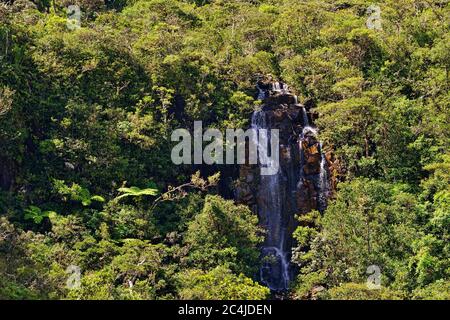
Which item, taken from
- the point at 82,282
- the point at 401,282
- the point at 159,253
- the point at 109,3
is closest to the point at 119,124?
the point at 159,253

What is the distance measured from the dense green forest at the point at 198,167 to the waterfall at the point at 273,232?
767 millimetres

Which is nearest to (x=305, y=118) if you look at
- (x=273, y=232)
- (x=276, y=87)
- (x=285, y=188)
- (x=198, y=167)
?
(x=276, y=87)

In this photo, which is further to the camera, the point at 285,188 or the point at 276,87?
the point at 276,87

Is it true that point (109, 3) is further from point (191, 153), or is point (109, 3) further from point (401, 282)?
point (401, 282)

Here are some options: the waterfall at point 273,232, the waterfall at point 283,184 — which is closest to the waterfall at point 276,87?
the waterfall at point 283,184

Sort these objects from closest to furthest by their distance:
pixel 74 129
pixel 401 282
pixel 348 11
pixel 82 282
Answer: pixel 82 282 < pixel 401 282 < pixel 74 129 < pixel 348 11

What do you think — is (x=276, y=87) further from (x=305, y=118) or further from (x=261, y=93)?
(x=305, y=118)

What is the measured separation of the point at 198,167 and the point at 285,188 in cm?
319

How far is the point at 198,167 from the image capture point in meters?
22.6

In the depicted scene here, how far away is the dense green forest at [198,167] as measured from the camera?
17375 mm

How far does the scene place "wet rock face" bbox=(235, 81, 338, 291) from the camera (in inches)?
850

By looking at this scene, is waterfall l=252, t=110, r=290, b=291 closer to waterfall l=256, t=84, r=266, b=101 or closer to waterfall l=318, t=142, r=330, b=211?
waterfall l=318, t=142, r=330, b=211

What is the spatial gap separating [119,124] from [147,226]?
4140mm

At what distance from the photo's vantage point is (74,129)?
69.5ft
